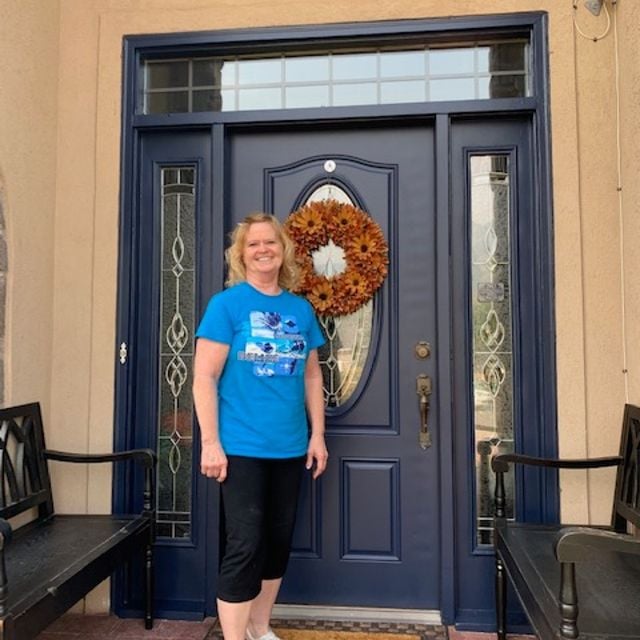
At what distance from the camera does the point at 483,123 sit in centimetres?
256

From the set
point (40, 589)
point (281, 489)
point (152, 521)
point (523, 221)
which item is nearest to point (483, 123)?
point (523, 221)

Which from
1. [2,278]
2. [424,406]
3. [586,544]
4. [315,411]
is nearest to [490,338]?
[424,406]

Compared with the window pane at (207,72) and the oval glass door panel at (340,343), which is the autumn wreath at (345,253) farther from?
the window pane at (207,72)

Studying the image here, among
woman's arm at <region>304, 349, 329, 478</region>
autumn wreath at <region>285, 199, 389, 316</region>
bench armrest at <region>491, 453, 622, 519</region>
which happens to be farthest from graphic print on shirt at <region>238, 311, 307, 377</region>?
bench armrest at <region>491, 453, 622, 519</region>

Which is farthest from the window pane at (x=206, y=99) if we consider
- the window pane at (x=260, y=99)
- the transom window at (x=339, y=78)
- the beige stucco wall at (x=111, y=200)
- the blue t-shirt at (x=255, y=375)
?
the blue t-shirt at (x=255, y=375)

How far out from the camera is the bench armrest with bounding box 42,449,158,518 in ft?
7.89

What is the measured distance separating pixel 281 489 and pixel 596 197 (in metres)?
1.70

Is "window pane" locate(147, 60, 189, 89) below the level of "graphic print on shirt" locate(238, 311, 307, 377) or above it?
above

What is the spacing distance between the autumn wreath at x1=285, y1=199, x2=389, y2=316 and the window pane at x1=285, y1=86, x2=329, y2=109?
456 mm

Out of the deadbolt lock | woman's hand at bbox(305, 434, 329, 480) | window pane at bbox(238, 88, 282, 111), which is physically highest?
window pane at bbox(238, 88, 282, 111)

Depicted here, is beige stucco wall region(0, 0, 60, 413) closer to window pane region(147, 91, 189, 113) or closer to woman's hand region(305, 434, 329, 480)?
window pane region(147, 91, 189, 113)

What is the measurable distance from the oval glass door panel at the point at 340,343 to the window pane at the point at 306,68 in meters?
0.75

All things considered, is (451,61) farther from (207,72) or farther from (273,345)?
(273,345)

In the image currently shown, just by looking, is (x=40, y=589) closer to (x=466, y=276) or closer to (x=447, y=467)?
(x=447, y=467)
